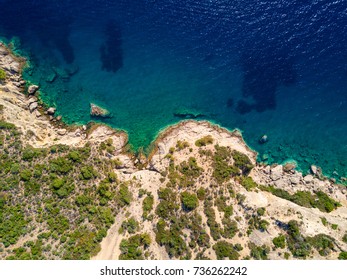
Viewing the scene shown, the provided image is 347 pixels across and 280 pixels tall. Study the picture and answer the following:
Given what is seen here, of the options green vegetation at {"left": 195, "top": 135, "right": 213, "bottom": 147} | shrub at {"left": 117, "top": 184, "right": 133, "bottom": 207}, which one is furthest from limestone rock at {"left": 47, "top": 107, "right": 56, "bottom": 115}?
green vegetation at {"left": 195, "top": 135, "right": 213, "bottom": 147}

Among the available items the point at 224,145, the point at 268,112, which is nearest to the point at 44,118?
the point at 224,145

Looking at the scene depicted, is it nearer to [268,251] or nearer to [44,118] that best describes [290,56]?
[268,251]

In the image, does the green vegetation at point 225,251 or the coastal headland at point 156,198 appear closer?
the green vegetation at point 225,251

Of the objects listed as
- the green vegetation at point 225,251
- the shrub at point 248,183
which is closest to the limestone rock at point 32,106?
the shrub at point 248,183

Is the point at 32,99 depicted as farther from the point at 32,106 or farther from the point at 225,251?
the point at 225,251

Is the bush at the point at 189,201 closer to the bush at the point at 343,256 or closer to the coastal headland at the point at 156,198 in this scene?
the coastal headland at the point at 156,198
